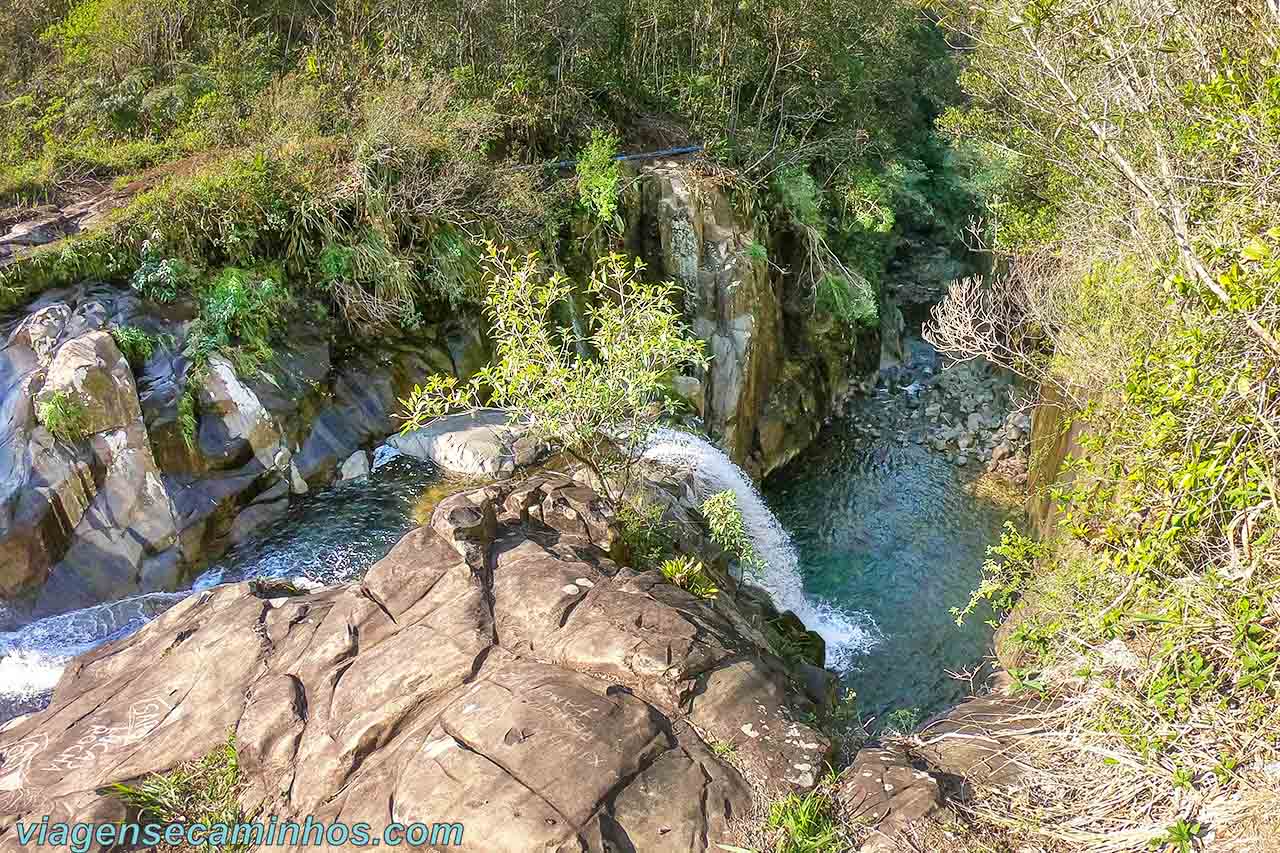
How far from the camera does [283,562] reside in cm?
1012

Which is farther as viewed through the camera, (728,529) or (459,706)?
(728,529)

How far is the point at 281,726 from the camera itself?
6020mm

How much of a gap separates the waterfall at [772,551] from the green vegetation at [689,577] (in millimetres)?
3496

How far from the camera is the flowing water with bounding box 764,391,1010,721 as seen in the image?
1142 centimetres

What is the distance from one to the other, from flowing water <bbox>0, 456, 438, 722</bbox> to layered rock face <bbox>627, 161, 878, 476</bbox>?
18.6 ft

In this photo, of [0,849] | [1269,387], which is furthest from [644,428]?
[0,849]

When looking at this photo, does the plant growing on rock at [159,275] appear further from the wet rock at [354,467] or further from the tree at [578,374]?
the tree at [578,374]

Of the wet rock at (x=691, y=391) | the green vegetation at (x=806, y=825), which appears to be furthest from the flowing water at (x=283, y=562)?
the green vegetation at (x=806, y=825)

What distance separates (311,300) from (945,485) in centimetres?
1182

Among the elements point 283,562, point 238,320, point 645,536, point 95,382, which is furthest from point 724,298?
point 95,382

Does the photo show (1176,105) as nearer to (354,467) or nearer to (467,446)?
(467,446)

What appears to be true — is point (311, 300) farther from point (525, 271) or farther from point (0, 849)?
point (0, 849)

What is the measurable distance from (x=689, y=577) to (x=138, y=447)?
7017 millimetres

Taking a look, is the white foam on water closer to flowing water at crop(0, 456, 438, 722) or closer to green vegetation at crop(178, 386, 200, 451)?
flowing water at crop(0, 456, 438, 722)
